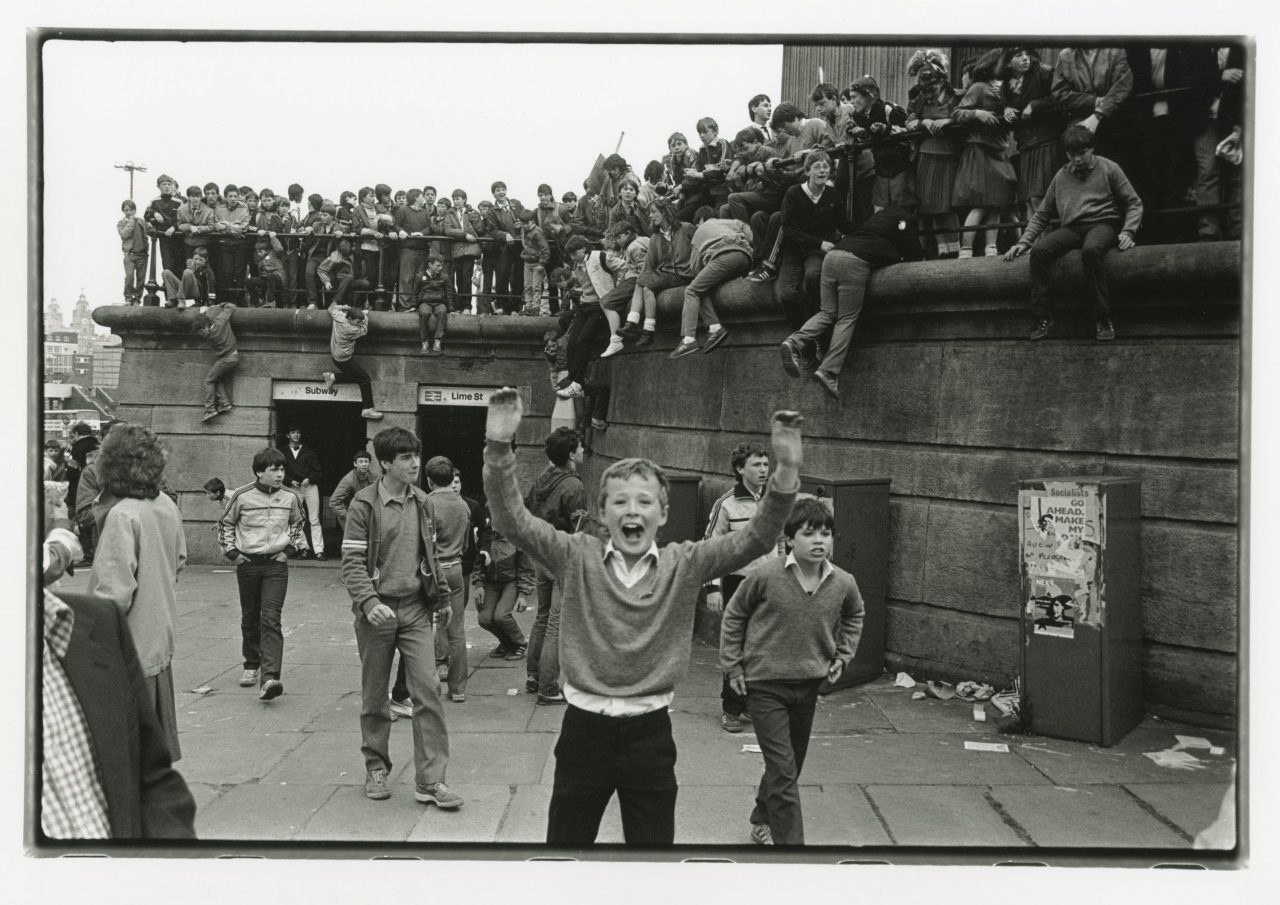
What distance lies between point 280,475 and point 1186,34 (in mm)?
6338

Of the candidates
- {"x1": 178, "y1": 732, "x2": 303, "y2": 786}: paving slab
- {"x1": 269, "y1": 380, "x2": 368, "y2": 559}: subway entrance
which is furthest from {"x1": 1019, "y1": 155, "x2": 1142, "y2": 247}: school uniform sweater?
{"x1": 269, "y1": 380, "x2": 368, "y2": 559}: subway entrance

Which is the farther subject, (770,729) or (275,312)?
(275,312)

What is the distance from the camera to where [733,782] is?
18.9 feet

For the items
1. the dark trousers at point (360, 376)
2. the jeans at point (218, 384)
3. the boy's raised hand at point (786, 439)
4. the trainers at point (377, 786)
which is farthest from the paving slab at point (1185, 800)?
the jeans at point (218, 384)

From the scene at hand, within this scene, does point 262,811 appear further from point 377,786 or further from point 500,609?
point 500,609

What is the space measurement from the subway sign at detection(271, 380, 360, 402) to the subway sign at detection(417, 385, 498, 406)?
1.03 metres

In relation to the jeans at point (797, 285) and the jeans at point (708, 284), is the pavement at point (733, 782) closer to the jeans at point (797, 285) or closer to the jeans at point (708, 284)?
the jeans at point (797, 285)

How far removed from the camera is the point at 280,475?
7867mm

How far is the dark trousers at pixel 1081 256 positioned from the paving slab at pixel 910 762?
2802mm

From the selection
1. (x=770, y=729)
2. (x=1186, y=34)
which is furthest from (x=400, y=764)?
(x=1186, y=34)

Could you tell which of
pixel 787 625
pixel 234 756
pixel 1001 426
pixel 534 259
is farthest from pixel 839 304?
pixel 534 259

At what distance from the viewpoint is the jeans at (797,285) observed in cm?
845
